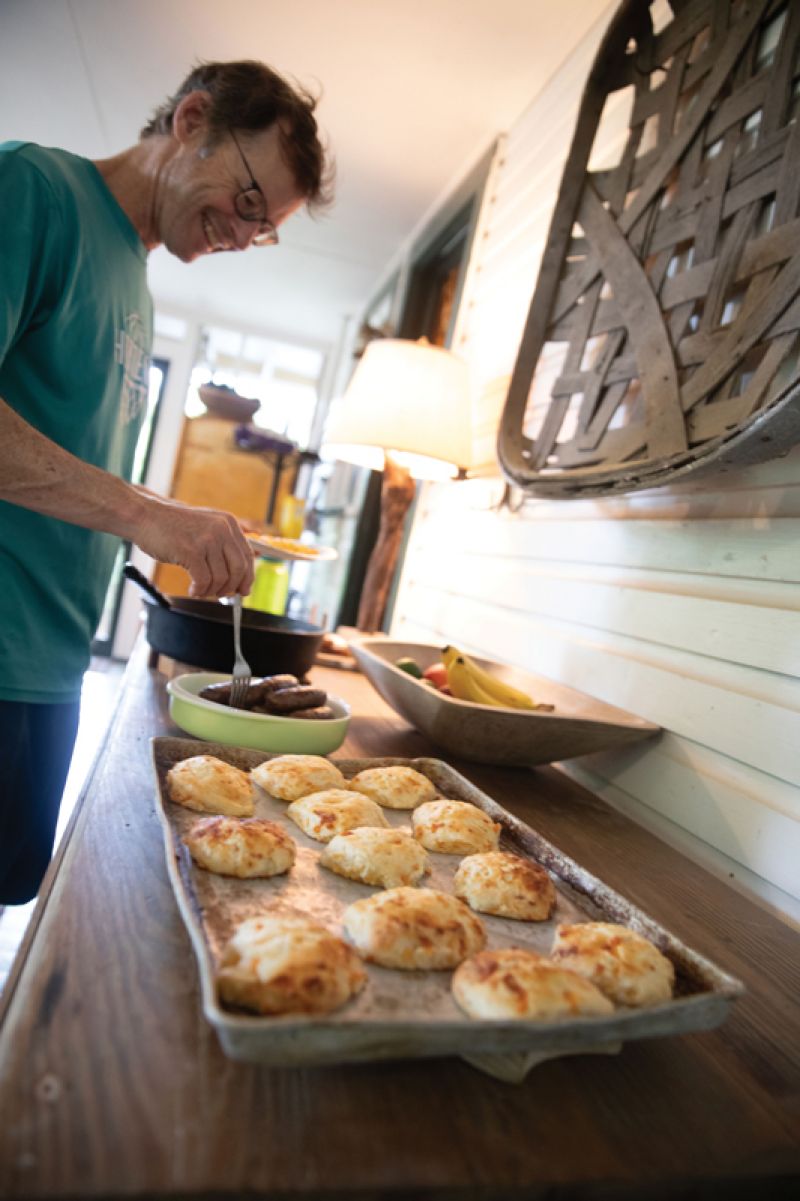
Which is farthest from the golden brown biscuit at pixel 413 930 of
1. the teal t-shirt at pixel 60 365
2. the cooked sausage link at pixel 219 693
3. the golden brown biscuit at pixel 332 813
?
the teal t-shirt at pixel 60 365

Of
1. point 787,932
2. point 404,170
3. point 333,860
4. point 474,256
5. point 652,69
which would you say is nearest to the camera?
point 333,860

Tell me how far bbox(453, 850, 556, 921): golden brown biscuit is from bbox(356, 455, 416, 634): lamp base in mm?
1870

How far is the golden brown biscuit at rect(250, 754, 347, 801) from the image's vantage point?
3.27 feet

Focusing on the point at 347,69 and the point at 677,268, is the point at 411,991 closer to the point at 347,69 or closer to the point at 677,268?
the point at 677,268

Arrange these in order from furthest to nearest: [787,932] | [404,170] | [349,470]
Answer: [349,470] → [404,170] → [787,932]

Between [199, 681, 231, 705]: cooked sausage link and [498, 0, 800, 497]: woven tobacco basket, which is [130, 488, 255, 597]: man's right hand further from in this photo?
[498, 0, 800, 497]: woven tobacco basket

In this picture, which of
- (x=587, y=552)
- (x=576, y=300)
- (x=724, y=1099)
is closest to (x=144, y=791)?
(x=724, y=1099)

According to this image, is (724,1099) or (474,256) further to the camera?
(474,256)

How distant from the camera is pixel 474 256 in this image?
3301 mm

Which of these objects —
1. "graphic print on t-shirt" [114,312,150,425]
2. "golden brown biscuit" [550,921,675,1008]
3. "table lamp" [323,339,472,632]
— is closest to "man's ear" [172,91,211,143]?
"graphic print on t-shirt" [114,312,150,425]

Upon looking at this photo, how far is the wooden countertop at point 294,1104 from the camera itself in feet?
1.45

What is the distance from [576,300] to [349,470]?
3.01 metres

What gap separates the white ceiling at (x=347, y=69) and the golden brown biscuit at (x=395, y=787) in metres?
1.87

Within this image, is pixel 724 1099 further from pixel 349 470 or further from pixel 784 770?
pixel 349 470
